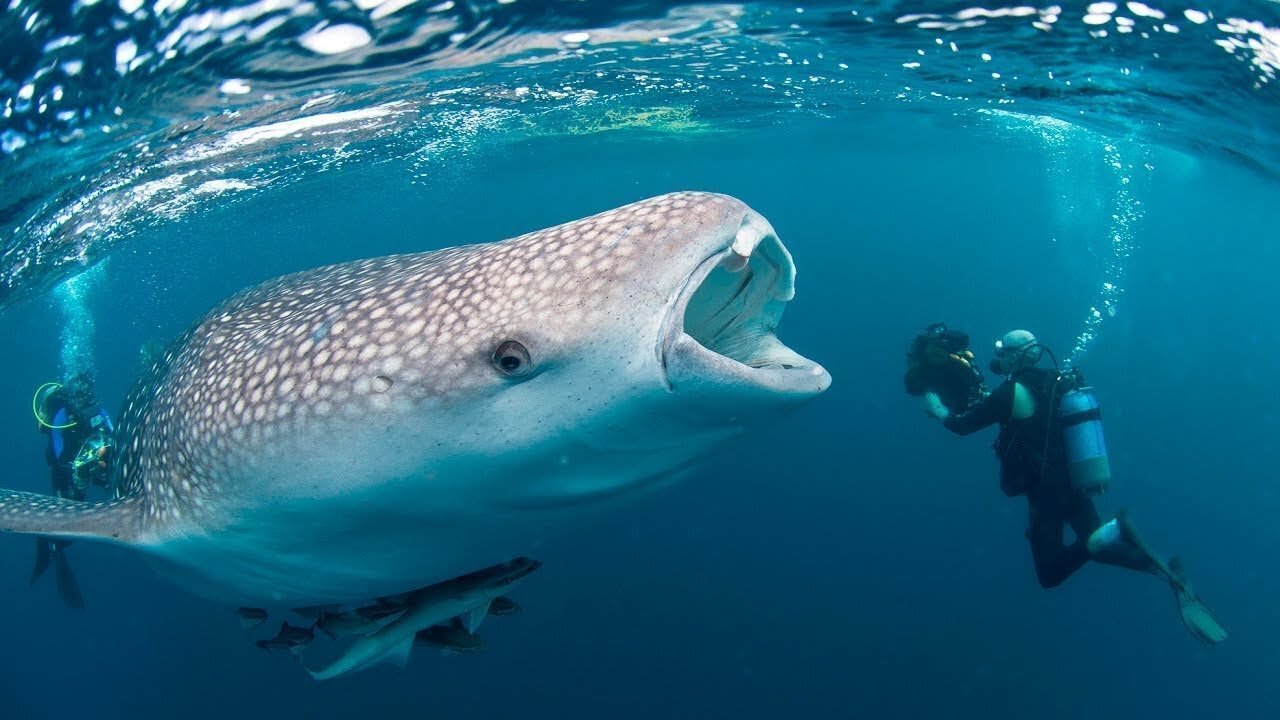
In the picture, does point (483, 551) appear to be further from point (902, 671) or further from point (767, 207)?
point (767, 207)

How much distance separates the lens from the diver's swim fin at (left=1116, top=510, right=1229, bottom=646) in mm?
6422

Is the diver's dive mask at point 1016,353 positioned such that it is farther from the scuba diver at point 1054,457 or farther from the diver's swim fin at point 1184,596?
the diver's swim fin at point 1184,596

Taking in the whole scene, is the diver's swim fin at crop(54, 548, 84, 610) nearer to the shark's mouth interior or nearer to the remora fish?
the remora fish

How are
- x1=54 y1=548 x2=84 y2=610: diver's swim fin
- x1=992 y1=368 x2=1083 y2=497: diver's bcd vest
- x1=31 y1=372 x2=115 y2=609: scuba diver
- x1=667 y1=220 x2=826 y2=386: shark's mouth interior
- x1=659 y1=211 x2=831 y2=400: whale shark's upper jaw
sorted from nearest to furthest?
x1=659 y1=211 x2=831 y2=400: whale shark's upper jaw → x1=667 y1=220 x2=826 y2=386: shark's mouth interior → x1=992 y1=368 x2=1083 y2=497: diver's bcd vest → x1=54 y1=548 x2=84 y2=610: diver's swim fin → x1=31 y1=372 x2=115 y2=609: scuba diver

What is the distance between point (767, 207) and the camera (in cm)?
9238

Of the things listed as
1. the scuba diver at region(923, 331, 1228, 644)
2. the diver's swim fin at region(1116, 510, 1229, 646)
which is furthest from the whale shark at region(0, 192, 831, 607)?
the diver's swim fin at region(1116, 510, 1229, 646)

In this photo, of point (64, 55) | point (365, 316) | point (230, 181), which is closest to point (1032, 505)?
point (365, 316)

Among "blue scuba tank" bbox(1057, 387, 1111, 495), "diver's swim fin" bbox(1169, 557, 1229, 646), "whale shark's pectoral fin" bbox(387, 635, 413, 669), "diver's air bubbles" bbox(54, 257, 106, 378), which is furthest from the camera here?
"diver's air bubbles" bbox(54, 257, 106, 378)

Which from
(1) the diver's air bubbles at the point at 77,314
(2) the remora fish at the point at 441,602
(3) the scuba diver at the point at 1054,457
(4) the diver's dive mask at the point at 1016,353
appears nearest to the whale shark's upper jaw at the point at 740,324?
(2) the remora fish at the point at 441,602

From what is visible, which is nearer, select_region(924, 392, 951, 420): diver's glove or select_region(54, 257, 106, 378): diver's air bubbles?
select_region(924, 392, 951, 420): diver's glove

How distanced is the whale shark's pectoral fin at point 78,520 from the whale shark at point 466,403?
16 mm

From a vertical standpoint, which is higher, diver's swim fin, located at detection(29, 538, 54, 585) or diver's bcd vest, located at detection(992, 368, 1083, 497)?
diver's bcd vest, located at detection(992, 368, 1083, 497)

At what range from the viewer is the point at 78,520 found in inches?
138

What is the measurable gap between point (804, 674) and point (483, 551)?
39.5ft
